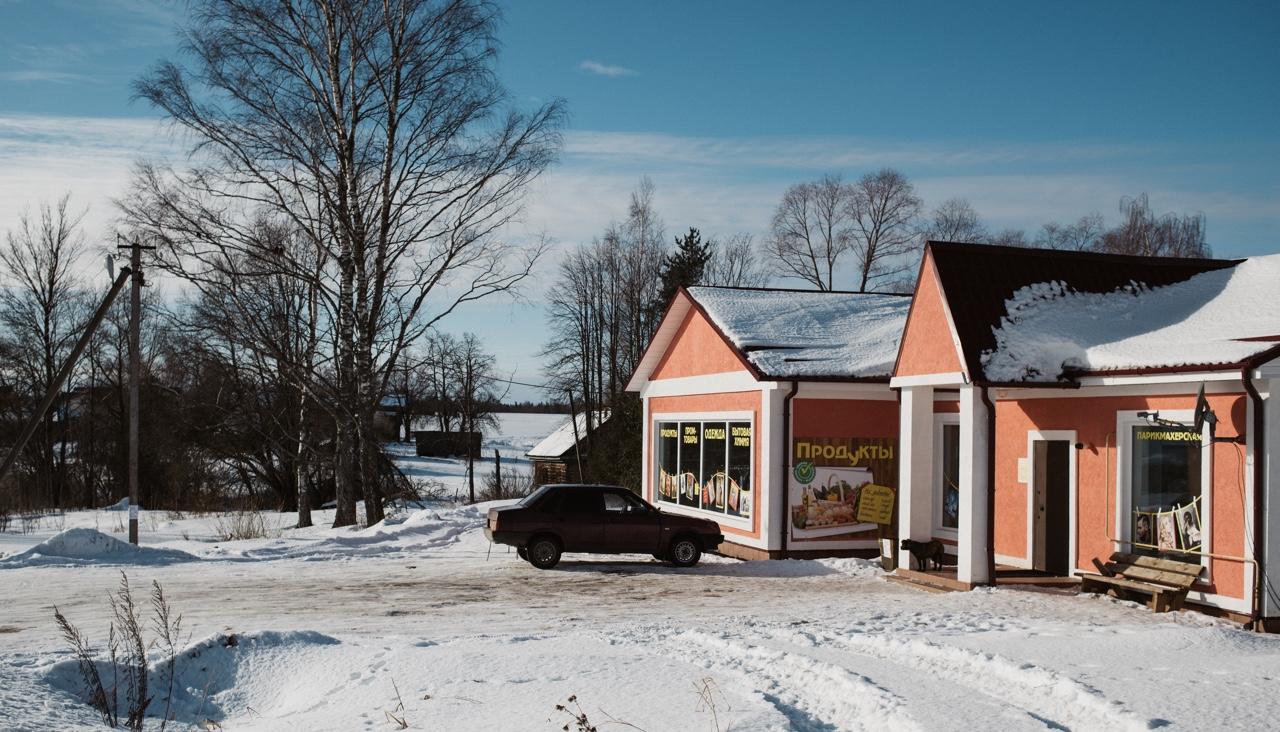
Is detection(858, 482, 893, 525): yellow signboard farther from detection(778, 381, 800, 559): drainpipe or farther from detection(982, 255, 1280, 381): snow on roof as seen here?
detection(982, 255, 1280, 381): snow on roof

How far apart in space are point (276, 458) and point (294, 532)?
1801 cm

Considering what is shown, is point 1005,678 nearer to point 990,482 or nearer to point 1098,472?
point 990,482

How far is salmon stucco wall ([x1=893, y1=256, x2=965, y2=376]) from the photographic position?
1692 centimetres

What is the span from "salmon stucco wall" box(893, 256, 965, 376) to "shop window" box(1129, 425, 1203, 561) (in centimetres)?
282

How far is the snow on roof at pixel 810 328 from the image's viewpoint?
20656mm

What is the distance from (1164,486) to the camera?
14734 mm

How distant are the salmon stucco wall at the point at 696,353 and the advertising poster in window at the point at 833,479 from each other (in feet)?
7.63

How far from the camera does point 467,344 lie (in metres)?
→ 70.4

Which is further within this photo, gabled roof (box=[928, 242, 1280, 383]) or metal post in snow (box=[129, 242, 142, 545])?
metal post in snow (box=[129, 242, 142, 545])

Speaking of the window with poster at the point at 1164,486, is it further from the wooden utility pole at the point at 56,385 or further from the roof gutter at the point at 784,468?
the wooden utility pole at the point at 56,385

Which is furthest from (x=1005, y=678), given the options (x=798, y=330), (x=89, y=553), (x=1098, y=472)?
(x=89, y=553)

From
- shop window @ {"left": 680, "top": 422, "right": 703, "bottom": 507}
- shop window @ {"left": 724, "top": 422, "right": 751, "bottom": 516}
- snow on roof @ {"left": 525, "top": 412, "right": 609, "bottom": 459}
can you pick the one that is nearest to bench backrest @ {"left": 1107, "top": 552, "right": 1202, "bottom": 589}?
shop window @ {"left": 724, "top": 422, "right": 751, "bottom": 516}

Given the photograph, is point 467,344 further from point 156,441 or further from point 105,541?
point 105,541

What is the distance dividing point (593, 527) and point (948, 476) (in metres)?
6.44
